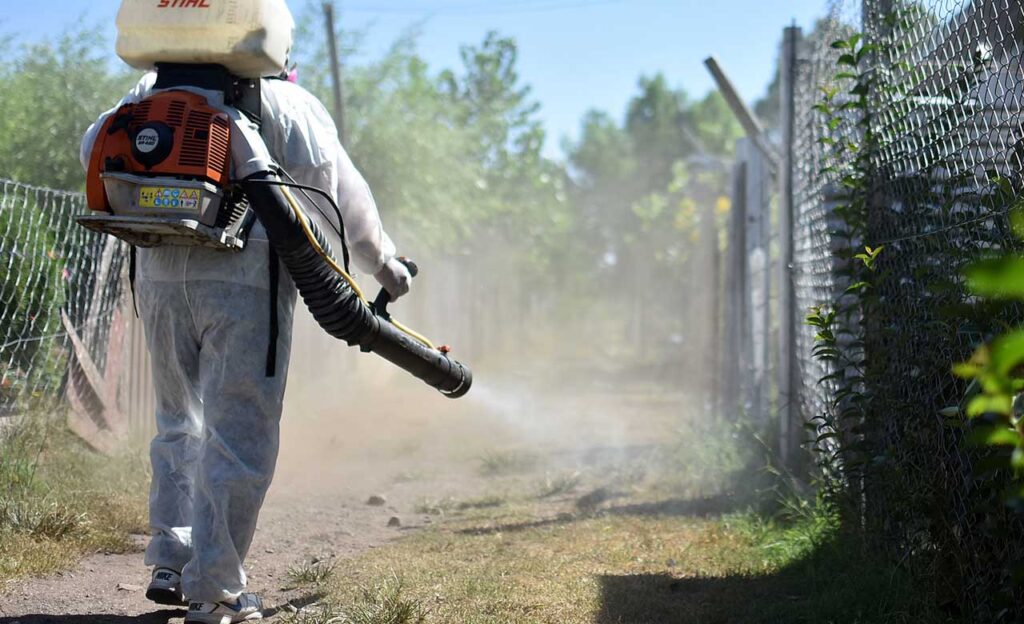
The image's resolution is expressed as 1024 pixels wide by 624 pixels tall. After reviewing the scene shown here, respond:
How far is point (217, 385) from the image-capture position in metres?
3.26

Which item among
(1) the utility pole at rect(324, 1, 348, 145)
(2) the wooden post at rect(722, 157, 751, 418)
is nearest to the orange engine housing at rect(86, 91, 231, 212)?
(2) the wooden post at rect(722, 157, 751, 418)

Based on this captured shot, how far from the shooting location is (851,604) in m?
3.34

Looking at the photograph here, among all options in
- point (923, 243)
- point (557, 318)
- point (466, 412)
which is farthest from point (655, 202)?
point (923, 243)

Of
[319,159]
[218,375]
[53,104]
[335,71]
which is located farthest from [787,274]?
[335,71]

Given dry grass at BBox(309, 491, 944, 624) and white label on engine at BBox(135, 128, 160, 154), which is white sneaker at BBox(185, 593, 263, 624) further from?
white label on engine at BBox(135, 128, 160, 154)

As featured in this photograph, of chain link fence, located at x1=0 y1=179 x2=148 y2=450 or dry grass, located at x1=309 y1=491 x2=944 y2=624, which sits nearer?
dry grass, located at x1=309 y1=491 x2=944 y2=624

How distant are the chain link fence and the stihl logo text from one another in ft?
5.39

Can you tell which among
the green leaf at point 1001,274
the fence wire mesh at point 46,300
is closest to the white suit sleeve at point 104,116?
the fence wire mesh at point 46,300

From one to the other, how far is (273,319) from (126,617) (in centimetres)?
106

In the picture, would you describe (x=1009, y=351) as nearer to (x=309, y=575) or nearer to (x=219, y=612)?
(x=219, y=612)

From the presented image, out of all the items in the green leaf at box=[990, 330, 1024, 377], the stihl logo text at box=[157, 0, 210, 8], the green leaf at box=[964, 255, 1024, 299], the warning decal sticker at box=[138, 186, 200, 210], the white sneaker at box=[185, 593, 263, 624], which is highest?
the stihl logo text at box=[157, 0, 210, 8]

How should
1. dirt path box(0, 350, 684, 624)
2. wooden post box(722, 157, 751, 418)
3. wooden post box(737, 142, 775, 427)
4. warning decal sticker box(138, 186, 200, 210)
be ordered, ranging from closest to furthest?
warning decal sticker box(138, 186, 200, 210)
dirt path box(0, 350, 684, 624)
wooden post box(737, 142, 775, 427)
wooden post box(722, 157, 751, 418)

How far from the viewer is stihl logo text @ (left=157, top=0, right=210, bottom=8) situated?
10.6 ft

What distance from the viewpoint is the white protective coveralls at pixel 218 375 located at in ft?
10.6
